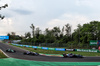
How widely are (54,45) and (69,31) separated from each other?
5172 centimetres

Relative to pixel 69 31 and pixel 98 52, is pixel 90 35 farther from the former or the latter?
pixel 69 31

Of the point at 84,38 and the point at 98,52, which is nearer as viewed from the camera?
the point at 98,52

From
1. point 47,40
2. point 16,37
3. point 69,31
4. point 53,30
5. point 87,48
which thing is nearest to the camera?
point 87,48

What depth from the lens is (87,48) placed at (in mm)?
47656

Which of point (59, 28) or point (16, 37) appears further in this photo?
point (16, 37)

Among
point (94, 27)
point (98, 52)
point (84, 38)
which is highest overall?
point (94, 27)

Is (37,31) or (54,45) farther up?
(37,31)

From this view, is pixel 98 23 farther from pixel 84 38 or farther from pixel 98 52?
pixel 98 52

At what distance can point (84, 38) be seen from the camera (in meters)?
66.6

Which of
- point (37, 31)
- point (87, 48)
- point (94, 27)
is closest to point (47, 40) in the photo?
point (37, 31)

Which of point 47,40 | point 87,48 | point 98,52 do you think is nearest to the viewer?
point 98,52

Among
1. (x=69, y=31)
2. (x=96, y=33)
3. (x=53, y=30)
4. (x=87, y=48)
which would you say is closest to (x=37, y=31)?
(x=53, y=30)

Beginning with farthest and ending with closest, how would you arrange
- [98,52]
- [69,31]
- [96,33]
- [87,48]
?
[69,31] → [96,33] → [87,48] → [98,52]

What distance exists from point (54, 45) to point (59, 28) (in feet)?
185
